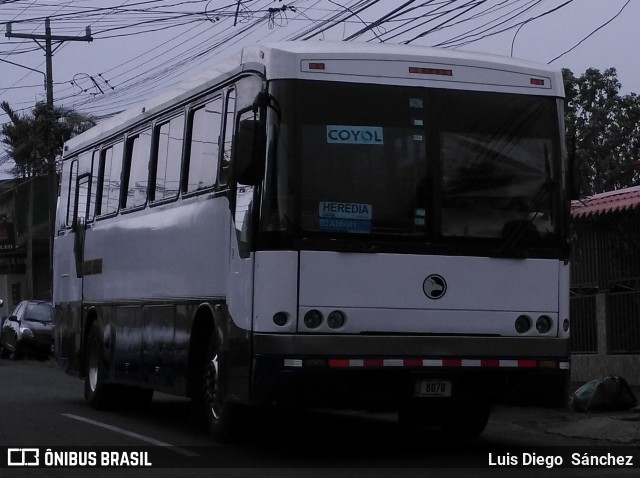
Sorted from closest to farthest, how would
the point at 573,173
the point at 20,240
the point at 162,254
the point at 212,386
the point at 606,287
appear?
the point at 573,173, the point at 212,386, the point at 162,254, the point at 606,287, the point at 20,240

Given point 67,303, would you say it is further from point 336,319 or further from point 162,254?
point 336,319

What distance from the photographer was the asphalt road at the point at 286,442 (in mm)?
10523

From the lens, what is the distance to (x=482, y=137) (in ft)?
37.2

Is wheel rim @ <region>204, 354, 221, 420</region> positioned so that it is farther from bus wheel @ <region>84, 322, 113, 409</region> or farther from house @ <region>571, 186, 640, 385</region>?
house @ <region>571, 186, 640, 385</region>

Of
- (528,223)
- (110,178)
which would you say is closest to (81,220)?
(110,178)

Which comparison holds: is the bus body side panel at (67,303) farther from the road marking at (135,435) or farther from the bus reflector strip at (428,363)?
the bus reflector strip at (428,363)

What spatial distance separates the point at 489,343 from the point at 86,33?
33.8 metres

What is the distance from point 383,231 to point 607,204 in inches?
392

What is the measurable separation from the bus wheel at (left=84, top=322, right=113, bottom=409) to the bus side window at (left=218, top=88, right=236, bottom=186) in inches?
191

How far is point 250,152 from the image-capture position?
10.7 m

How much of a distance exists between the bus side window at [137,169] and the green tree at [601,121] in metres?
34.1

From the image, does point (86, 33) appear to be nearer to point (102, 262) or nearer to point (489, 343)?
point (102, 262)

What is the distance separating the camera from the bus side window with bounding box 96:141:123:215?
52.4 ft

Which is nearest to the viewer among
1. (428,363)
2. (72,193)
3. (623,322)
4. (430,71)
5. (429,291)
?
(428,363)
